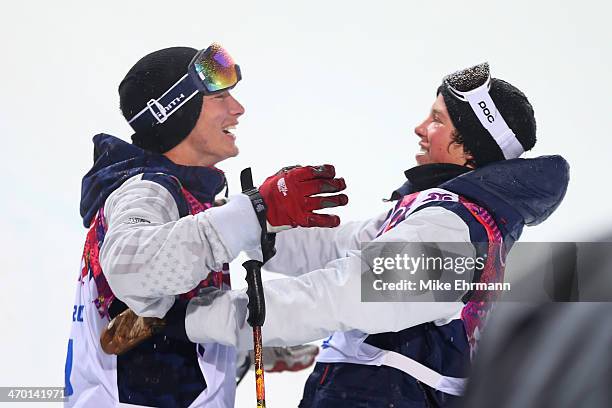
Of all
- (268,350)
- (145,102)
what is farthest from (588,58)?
(145,102)

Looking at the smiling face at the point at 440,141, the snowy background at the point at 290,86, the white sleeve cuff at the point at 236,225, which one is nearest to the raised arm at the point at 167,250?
the white sleeve cuff at the point at 236,225

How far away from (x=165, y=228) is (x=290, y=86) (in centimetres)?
216

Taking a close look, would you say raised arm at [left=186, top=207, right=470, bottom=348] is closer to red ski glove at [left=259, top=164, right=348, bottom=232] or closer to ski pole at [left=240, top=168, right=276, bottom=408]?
ski pole at [left=240, top=168, right=276, bottom=408]

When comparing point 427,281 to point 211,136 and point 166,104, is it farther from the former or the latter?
point 166,104

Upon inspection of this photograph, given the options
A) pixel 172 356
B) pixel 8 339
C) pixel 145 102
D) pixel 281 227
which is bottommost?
pixel 8 339

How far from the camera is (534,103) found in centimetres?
375

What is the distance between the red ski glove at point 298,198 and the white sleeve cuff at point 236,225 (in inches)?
1.8

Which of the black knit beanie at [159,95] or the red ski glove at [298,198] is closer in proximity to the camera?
the red ski glove at [298,198]

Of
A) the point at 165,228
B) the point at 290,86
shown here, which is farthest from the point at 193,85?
the point at 290,86

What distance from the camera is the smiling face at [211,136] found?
2305mm

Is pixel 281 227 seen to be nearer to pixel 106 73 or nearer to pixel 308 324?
pixel 308 324

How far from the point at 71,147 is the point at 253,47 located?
38.1 inches

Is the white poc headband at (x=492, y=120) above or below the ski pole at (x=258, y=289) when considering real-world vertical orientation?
above

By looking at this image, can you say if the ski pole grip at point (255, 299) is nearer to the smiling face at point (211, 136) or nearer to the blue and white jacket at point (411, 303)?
the blue and white jacket at point (411, 303)
